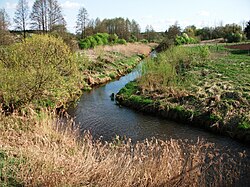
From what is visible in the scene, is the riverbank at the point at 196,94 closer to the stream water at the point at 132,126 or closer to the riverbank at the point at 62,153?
the stream water at the point at 132,126

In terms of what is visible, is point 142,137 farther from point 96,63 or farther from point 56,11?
point 56,11

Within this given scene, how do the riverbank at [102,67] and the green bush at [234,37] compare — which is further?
the green bush at [234,37]

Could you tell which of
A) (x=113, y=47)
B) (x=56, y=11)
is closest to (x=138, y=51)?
(x=113, y=47)

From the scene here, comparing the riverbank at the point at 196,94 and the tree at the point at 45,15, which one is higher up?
the tree at the point at 45,15

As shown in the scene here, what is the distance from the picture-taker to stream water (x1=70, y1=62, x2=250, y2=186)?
46.6 ft

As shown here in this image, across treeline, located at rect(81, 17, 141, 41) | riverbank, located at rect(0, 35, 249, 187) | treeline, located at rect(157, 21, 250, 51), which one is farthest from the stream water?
treeline, located at rect(81, 17, 141, 41)

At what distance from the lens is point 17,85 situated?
15102mm

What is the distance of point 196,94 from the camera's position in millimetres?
18984

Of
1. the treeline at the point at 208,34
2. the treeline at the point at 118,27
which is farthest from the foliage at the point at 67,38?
the treeline at the point at 118,27

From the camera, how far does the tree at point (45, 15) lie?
50844 millimetres

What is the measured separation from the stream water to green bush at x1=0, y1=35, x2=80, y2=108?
2968 millimetres

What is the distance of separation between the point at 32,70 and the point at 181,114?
876 cm

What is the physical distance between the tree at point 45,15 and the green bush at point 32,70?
3551 centimetres

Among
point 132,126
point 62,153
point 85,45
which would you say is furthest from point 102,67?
point 62,153
